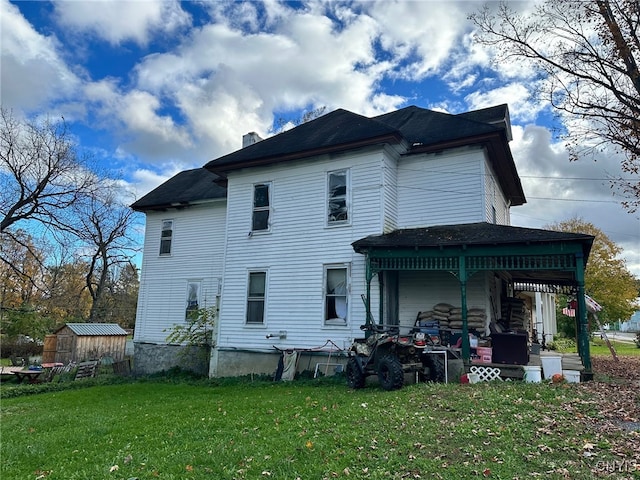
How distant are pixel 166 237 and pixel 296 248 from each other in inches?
313

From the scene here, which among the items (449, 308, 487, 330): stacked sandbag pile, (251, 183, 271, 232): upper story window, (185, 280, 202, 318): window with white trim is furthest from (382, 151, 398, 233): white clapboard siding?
(185, 280, 202, 318): window with white trim

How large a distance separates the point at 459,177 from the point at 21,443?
1183 cm

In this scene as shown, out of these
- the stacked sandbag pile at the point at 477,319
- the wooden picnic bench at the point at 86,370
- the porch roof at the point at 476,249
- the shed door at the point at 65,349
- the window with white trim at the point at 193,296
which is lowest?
the wooden picnic bench at the point at 86,370

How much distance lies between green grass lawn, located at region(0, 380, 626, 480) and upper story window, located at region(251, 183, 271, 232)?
21.0 feet

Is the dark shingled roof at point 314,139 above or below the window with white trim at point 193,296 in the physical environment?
above

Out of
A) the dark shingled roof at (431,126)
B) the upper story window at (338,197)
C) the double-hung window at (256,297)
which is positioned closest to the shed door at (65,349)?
the double-hung window at (256,297)

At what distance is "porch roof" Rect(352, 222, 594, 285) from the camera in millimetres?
9312

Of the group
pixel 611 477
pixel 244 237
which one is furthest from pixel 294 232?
pixel 611 477

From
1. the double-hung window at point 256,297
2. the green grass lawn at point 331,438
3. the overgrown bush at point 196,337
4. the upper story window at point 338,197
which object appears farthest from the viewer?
the overgrown bush at point 196,337

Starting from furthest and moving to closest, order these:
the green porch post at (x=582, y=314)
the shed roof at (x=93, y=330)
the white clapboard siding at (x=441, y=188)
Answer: the shed roof at (x=93, y=330), the white clapboard siding at (x=441, y=188), the green porch post at (x=582, y=314)

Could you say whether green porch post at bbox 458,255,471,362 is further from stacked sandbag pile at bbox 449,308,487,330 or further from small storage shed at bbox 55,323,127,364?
small storage shed at bbox 55,323,127,364

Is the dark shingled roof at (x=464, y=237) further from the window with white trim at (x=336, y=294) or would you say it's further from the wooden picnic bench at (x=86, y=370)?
the wooden picnic bench at (x=86, y=370)

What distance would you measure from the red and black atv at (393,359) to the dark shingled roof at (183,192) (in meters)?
9.84

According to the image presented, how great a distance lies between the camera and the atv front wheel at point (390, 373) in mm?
8773
